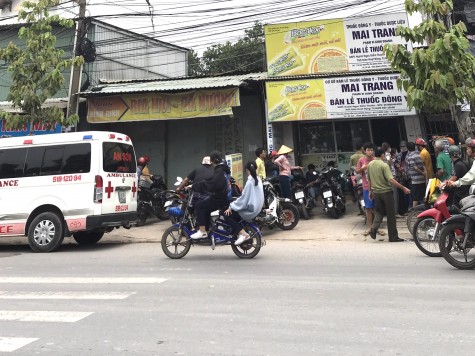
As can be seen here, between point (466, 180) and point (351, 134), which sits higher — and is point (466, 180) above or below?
below

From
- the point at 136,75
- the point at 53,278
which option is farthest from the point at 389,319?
the point at 136,75

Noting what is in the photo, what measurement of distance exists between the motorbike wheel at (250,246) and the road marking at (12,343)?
4.01m

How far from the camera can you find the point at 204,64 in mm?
32281

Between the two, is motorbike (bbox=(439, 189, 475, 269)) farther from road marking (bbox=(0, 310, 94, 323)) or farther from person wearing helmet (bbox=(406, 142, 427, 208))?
road marking (bbox=(0, 310, 94, 323))

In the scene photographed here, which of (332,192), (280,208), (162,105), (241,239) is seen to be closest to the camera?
(241,239)

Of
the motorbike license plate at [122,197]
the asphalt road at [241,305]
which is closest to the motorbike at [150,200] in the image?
the motorbike license plate at [122,197]

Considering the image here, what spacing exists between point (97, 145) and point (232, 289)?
185 inches

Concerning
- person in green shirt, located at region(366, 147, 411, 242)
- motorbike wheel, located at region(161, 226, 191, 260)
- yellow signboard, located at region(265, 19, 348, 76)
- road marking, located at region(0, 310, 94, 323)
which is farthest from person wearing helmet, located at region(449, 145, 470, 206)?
road marking, located at region(0, 310, 94, 323)

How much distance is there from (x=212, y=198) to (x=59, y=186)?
11.5 feet

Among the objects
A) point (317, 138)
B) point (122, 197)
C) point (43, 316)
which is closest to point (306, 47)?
point (317, 138)

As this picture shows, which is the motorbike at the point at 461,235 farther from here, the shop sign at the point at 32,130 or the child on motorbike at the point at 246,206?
the shop sign at the point at 32,130

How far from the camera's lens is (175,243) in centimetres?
786

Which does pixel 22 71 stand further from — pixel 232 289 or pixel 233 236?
pixel 232 289

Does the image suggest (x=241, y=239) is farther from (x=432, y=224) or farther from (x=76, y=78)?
(x=76, y=78)
